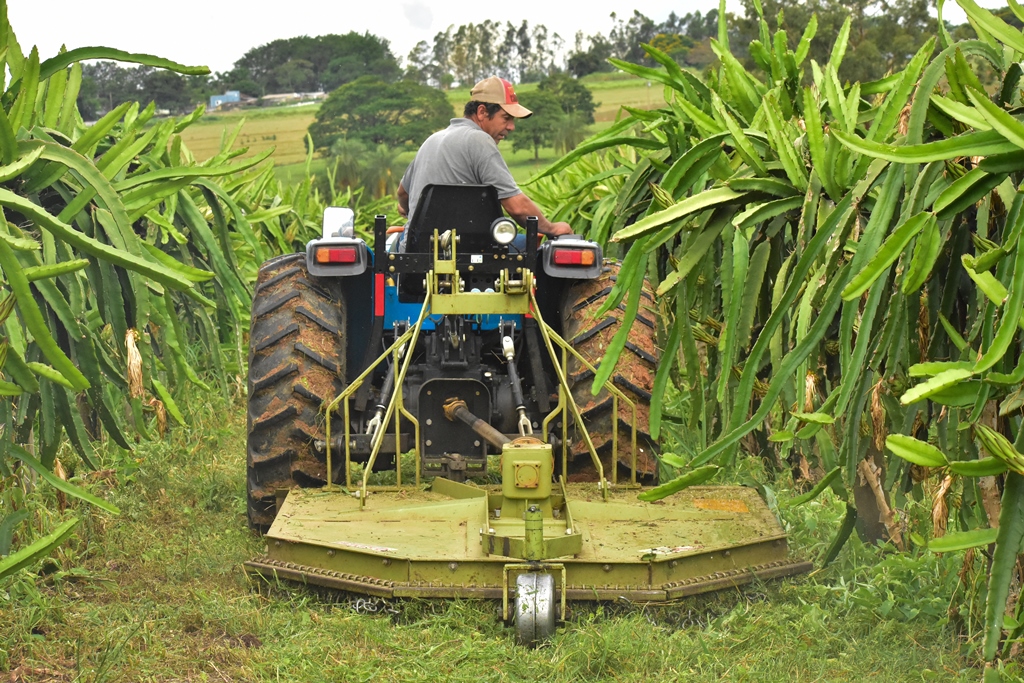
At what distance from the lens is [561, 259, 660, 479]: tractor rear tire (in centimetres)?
530

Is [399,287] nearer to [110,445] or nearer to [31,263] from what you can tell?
[110,445]

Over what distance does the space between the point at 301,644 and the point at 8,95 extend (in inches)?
74.5

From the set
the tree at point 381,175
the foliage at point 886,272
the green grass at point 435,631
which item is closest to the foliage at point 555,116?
the tree at point 381,175

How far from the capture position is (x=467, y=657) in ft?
13.1

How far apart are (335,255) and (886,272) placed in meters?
3.15

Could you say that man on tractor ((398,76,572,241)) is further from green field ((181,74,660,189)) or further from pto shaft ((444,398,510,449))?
green field ((181,74,660,189))

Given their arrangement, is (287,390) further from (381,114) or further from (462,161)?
(381,114)

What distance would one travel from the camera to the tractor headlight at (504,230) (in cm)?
511

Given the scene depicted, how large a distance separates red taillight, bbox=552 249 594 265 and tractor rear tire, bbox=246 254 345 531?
974mm

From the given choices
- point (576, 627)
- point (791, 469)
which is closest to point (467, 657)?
point (576, 627)

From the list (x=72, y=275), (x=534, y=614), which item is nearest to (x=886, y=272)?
(x=534, y=614)

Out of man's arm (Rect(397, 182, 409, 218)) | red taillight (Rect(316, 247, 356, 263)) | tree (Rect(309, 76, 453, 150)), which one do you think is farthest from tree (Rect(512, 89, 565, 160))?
red taillight (Rect(316, 247, 356, 263))

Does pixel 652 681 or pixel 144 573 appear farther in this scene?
pixel 144 573

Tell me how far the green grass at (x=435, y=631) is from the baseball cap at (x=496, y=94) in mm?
2554
